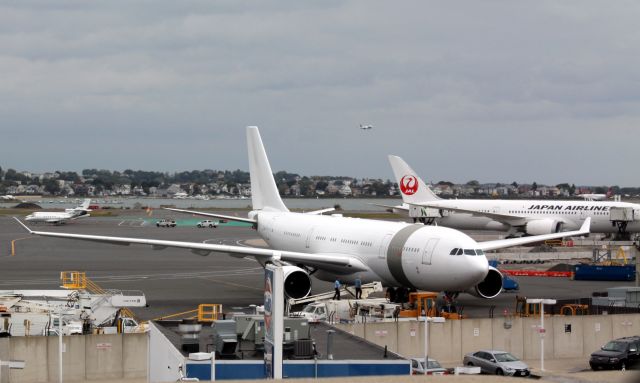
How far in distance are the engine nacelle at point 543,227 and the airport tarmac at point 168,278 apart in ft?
69.6

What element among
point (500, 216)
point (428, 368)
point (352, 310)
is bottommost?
point (428, 368)

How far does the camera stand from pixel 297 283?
4681 cm

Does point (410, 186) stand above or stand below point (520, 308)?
above

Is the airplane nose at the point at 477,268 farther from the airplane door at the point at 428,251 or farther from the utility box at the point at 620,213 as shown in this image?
the utility box at the point at 620,213

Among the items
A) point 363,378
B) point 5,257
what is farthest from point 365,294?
point 5,257

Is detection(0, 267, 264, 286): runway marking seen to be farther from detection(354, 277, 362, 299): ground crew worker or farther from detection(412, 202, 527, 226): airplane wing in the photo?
detection(412, 202, 527, 226): airplane wing

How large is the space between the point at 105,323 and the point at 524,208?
58.6 metres

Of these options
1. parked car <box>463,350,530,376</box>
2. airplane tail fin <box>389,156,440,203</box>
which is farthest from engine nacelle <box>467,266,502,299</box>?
airplane tail fin <box>389,156,440,203</box>

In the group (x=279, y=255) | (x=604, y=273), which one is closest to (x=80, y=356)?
(x=279, y=255)

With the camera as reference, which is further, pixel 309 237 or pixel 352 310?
pixel 309 237

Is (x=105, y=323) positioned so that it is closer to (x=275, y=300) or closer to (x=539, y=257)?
(x=275, y=300)

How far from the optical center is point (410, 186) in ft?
351

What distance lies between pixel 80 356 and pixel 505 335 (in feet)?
55.4

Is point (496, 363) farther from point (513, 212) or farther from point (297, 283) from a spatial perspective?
point (513, 212)
